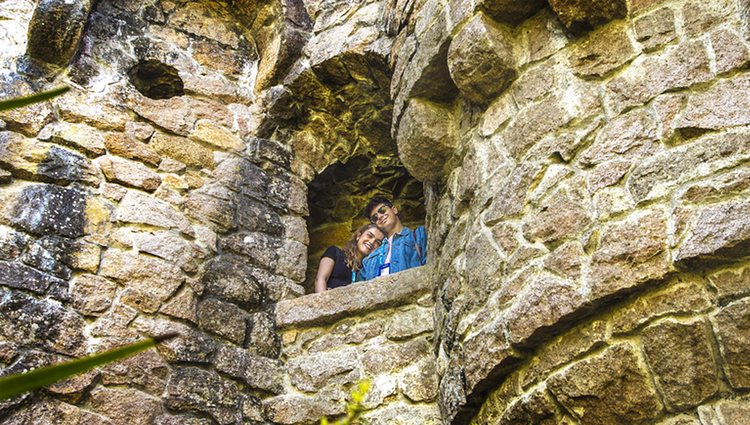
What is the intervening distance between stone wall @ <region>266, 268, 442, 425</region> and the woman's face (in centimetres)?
68

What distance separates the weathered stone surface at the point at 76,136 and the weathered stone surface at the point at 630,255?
2.65 m

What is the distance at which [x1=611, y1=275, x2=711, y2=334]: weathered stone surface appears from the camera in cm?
233

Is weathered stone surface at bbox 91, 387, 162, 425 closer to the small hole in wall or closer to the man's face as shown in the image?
the man's face

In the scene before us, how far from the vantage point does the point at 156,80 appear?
4762 mm

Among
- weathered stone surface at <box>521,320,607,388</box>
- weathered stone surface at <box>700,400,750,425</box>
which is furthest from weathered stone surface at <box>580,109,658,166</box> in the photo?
weathered stone surface at <box>700,400,750,425</box>

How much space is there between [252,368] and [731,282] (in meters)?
2.41

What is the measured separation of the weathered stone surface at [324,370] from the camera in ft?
12.8

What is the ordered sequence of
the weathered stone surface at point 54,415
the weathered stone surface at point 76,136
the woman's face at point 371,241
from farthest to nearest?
the woman's face at point 371,241 → the weathered stone surface at point 76,136 → the weathered stone surface at point 54,415

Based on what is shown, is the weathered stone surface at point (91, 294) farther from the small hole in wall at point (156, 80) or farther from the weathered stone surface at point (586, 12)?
the weathered stone surface at point (586, 12)

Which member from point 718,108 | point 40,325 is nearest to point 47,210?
point 40,325

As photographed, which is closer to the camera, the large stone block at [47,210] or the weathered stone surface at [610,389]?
the weathered stone surface at [610,389]

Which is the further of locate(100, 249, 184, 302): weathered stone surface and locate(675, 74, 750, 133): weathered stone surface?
locate(100, 249, 184, 302): weathered stone surface

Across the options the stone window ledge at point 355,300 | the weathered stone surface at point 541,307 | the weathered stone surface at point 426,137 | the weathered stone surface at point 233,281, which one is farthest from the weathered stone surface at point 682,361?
the weathered stone surface at point 233,281

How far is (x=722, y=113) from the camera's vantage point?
2525 mm
